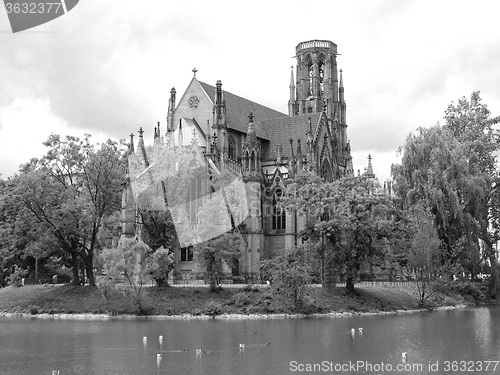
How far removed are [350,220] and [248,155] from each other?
19457 millimetres

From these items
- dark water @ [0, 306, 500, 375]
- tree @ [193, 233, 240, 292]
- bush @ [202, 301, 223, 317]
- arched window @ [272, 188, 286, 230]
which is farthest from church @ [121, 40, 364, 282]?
dark water @ [0, 306, 500, 375]

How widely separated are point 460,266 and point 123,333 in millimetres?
32844

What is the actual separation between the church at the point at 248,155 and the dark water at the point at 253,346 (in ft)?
53.7

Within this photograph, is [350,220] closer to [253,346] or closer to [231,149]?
[253,346]

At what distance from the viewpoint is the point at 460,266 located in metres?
62.3

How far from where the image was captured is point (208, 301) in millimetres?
56312

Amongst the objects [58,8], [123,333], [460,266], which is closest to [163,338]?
[123,333]

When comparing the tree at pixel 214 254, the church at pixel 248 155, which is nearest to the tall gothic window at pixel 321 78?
the church at pixel 248 155

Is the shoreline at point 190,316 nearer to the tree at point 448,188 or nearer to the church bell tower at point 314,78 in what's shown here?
the tree at point 448,188

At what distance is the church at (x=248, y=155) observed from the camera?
69.1 meters

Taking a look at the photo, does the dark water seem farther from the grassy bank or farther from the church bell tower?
the church bell tower

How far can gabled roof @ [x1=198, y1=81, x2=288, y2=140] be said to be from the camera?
79.7 m

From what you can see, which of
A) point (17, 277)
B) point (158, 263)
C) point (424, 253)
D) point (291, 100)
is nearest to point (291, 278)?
point (158, 263)

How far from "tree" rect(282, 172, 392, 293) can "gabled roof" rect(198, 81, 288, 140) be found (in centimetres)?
2118
